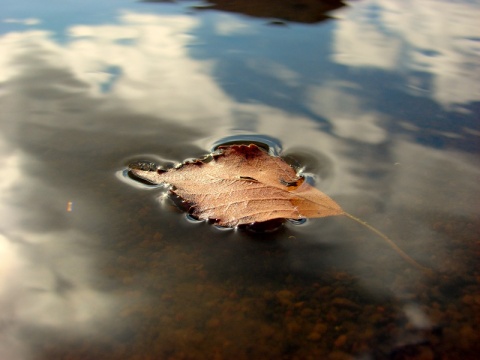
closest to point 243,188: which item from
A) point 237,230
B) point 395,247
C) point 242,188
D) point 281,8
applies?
point 242,188

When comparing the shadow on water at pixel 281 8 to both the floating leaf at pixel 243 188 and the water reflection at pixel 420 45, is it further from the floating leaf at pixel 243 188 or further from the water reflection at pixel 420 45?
the floating leaf at pixel 243 188

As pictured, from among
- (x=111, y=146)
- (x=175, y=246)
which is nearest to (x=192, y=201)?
(x=175, y=246)

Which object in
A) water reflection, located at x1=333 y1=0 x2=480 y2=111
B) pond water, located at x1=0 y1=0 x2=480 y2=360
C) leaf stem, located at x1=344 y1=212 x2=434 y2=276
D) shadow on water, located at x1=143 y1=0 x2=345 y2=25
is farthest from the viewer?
shadow on water, located at x1=143 y1=0 x2=345 y2=25

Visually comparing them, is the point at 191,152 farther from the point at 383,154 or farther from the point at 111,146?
the point at 383,154

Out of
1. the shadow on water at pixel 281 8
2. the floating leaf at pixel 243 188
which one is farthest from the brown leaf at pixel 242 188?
the shadow on water at pixel 281 8

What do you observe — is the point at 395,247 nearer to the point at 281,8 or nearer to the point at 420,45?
the point at 420,45

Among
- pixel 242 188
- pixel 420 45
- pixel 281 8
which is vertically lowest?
pixel 242 188

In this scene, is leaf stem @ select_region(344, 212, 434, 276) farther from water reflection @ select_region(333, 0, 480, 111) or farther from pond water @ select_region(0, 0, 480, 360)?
water reflection @ select_region(333, 0, 480, 111)

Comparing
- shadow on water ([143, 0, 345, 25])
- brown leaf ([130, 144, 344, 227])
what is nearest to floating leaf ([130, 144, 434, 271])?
brown leaf ([130, 144, 344, 227])

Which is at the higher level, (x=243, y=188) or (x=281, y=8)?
(x=281, y=8)
